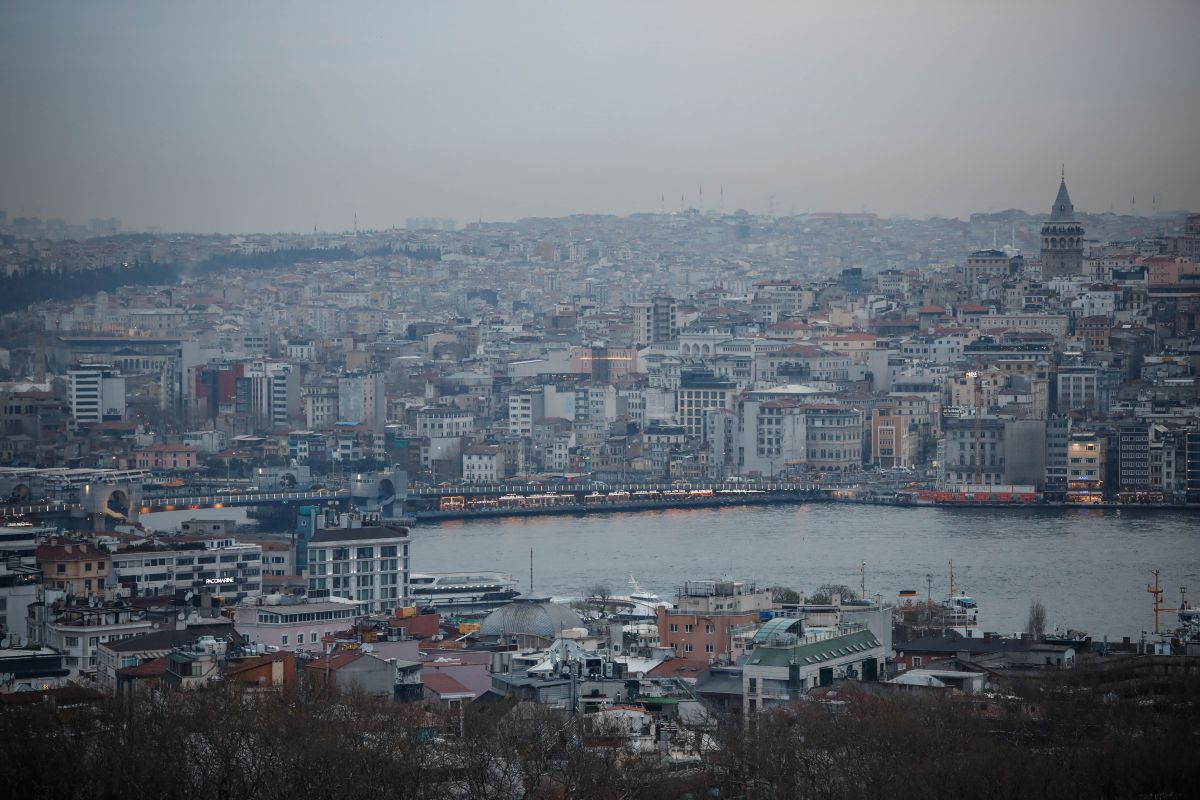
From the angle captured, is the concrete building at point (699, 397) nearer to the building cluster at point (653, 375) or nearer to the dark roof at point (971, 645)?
the building cluster at point (653, 375)

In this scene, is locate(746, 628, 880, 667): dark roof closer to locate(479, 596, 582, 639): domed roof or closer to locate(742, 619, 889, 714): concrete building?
locate(742, 619, 889, 714): concrete building

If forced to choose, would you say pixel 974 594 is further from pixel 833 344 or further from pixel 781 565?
pixel 833 344

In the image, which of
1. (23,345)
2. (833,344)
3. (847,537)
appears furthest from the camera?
(23,345)

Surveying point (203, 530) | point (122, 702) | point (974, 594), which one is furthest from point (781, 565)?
point (122, 702)

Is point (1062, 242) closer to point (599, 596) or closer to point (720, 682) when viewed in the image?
point (599, 596)

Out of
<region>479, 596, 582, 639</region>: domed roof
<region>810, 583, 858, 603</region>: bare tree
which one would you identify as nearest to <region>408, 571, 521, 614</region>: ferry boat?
<region>810, 583, 858, 603</region>: bare tree

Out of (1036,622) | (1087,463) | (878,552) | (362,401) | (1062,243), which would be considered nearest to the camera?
(1036,622)

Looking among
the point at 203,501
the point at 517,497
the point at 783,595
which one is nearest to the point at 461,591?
the point at 783,595
